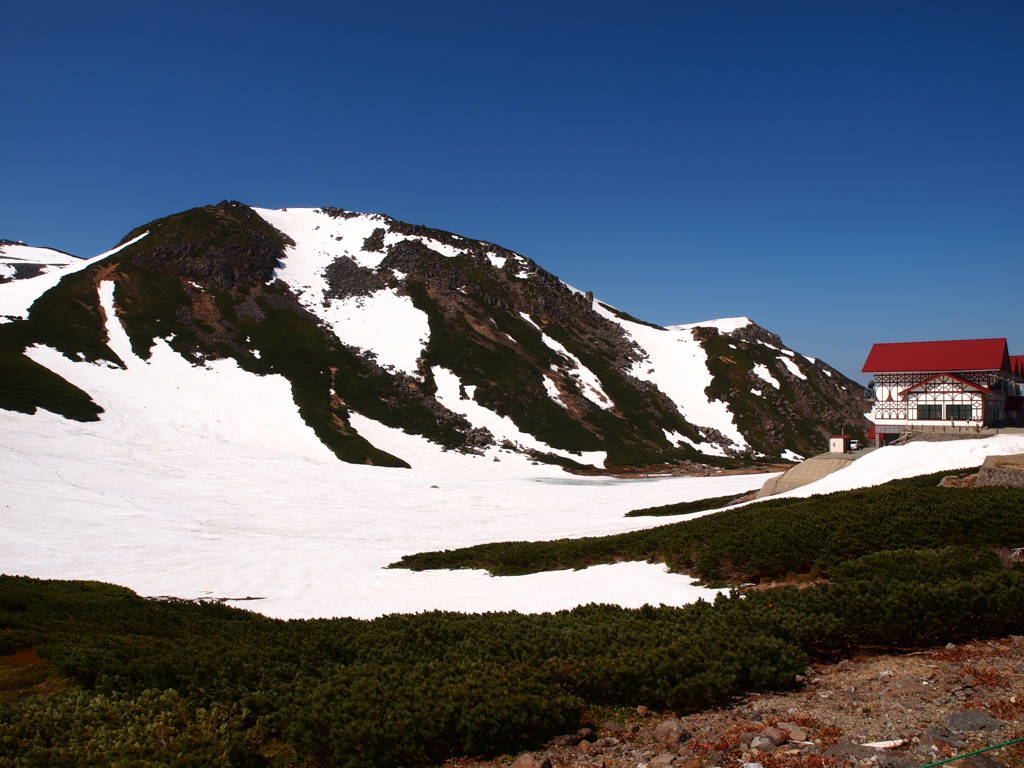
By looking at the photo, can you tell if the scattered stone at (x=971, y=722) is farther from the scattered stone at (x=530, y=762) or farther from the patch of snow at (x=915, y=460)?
the patch of snow at (x=915, y=460)

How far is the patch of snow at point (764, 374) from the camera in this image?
123000 mm

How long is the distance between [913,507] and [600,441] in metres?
69.9

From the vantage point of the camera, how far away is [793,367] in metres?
132

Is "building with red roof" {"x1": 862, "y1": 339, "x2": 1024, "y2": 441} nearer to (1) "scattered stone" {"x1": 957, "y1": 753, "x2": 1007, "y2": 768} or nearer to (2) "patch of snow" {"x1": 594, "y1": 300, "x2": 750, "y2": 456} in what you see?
(2) "patch of snow" {"x1": 594, "y1": 300, "x2": 750, "y2": 456}

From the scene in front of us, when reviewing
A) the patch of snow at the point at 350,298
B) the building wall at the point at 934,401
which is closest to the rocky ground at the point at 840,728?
the building wall at the point at 934,401

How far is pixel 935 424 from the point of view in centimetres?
5703

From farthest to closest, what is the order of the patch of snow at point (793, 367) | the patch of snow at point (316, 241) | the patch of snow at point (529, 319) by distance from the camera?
the patch of snow at point (793, 367) < the patch of snow at point (529, 319) < the patch of snow at point (316, 241)

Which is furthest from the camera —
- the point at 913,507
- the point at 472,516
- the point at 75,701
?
the point at 472,516

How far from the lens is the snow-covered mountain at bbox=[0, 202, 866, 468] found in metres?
83.7

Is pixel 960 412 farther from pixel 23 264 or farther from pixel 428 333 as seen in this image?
pixel 23 264

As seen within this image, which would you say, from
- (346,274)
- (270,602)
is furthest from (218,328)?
(270,602)

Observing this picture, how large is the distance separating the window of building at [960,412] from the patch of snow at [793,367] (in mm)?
73362

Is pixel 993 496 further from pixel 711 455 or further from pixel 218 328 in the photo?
pixel 218 328

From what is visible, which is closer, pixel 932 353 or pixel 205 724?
pixel 205 724
